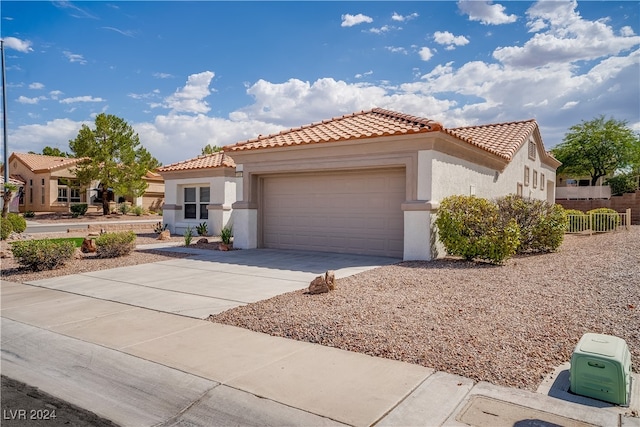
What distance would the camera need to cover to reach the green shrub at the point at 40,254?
10.5 m

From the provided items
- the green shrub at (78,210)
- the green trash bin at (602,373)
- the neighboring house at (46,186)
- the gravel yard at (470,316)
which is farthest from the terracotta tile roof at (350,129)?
the neighboring house at (46,186)

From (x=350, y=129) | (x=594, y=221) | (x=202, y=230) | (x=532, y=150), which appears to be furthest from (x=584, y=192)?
(x=202, y=230)

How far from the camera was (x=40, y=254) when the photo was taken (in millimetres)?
10625

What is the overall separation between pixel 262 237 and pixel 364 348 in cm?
1037

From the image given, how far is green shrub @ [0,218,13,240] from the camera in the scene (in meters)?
18.8

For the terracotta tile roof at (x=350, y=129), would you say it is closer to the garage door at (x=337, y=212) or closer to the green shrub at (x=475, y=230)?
the garage door at (x=337, y=212)

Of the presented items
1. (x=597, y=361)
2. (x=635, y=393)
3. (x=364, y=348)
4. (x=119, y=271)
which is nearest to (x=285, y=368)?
(x=364, y=348)

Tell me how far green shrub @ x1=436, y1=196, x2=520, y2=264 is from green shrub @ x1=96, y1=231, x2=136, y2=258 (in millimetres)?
8730

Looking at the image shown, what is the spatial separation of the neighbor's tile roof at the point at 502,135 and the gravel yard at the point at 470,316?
342 inches

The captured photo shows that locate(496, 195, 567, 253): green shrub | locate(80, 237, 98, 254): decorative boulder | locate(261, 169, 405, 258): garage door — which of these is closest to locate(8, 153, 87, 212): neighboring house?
locate(80, 237, 98, 254): decorative boulder

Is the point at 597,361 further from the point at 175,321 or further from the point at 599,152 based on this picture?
the point at 599,152

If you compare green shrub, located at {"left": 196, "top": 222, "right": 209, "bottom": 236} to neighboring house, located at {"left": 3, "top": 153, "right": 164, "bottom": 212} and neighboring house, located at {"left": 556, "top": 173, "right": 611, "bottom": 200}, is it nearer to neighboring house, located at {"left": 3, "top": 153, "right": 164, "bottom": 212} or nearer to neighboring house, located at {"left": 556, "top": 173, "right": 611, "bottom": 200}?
neighboring house, located at {"left": 3, "top": 153, "right": 164, "bottom": 212}

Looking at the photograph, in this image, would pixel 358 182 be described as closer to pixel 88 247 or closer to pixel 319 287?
pixel 319 287

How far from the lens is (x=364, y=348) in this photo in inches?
202
